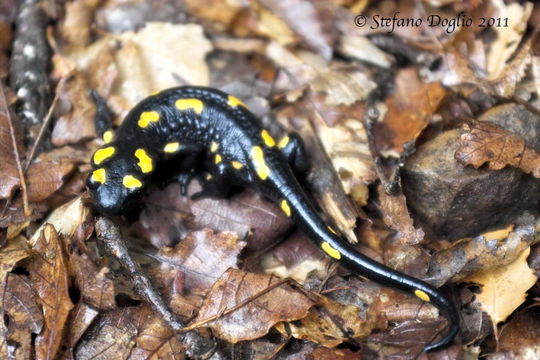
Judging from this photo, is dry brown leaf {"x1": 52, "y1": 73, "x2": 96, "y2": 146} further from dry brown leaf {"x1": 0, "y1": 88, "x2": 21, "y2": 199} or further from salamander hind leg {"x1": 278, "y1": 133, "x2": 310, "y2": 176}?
salamander hind leg {"x1": 278, "y1": 133, "x2": 310, "y2": 176}

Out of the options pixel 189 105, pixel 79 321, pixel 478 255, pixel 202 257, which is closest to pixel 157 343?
pixel 79 321

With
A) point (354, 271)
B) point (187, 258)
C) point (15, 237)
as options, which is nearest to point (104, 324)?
point (187, 258)

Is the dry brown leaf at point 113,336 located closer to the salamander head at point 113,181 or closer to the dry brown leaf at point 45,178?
the salamander head at point 113,181

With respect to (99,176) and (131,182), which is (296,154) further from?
(99,176)

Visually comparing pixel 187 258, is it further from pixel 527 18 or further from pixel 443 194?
pixel 527 18

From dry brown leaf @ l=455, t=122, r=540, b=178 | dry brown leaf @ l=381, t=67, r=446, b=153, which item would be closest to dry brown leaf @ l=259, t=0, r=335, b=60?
dry brown leaf @ l=381, t=67, r=446, b=153
